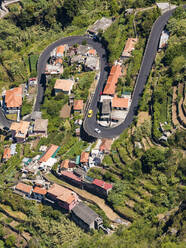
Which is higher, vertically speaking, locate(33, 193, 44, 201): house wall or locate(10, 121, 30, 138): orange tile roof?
locate(10, 121, 30, 138): orange tile roof

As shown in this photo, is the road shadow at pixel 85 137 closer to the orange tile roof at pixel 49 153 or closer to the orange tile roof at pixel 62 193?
the orange tile roof at pixel 49 153

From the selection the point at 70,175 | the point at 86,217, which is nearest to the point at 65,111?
the point at 70,175

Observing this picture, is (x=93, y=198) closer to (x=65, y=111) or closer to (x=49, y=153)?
(x=49, y=153)

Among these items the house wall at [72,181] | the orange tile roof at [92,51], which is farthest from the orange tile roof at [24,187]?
the orange tile roof at [92,51]

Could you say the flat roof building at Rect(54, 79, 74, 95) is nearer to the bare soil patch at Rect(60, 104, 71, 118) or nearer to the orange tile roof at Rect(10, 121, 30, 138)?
the bare soil patch at Rect(60, 104, 71, 118)

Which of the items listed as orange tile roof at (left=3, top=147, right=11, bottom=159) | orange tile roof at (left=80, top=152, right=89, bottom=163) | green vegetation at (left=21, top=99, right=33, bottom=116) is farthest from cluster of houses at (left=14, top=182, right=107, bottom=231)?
green vegetation at (left=21, top=99, right=33, bottom=116)

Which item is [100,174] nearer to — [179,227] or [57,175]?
[57,175]

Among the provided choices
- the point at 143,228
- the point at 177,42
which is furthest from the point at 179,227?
the point at 177,42
